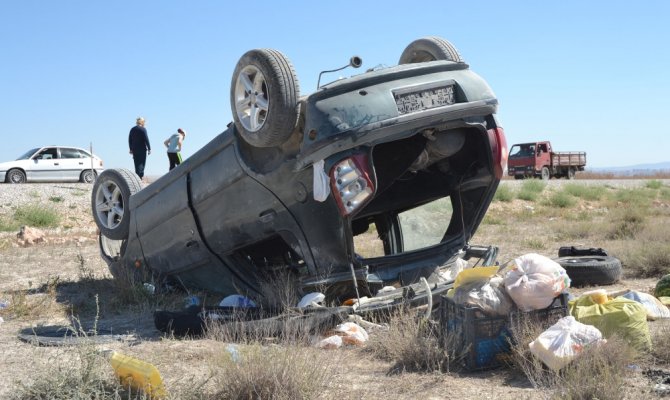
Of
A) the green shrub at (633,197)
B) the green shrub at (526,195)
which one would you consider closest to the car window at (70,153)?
the green shrub at (526,195)

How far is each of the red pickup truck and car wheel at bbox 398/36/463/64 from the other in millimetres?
29048

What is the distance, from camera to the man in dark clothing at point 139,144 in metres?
16.6

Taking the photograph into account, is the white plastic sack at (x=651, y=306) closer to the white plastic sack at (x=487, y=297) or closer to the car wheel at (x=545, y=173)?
the white plastic sack at (x=487, y=297)

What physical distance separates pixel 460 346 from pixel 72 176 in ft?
73.7

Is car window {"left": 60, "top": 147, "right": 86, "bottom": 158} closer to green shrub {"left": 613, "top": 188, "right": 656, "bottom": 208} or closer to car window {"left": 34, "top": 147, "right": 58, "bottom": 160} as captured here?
car window {"left": 34, "top": 147, "right": 58, "bottom": 160}

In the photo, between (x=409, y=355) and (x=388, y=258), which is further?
(x=388, y=258)

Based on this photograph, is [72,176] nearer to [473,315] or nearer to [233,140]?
[233,140]

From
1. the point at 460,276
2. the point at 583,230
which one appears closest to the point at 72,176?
the point at 583,230

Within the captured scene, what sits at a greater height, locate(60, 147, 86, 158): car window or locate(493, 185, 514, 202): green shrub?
locate(60, 147, 86, 158): car window

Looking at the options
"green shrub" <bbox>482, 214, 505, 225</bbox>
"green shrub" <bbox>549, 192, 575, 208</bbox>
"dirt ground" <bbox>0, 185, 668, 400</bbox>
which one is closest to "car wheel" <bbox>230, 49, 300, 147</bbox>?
"dirt ground" <bbox>0, 185, 668, 400</bbox>

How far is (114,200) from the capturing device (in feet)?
25.3

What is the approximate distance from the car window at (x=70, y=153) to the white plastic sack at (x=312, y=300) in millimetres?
21210

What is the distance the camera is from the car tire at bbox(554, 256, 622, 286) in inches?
283

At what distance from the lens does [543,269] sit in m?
4.48
